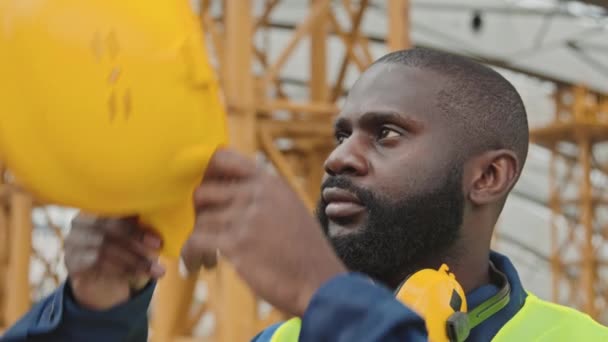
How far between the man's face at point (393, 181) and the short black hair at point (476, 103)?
0.03m

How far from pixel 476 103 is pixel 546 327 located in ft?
1.36

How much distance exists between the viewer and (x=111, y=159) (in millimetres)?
1073

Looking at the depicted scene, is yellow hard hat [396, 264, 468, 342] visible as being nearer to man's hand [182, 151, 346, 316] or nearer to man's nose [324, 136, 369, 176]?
man's nose [324, 136, 369, 176]

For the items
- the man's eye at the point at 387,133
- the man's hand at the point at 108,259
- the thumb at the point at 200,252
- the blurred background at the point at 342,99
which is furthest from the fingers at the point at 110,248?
the blurred background at the point at 342,99

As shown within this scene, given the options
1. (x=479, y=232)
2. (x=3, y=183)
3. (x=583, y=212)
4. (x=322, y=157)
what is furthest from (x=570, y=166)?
(x=479, y=232)

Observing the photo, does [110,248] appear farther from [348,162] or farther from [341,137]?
[341,137]

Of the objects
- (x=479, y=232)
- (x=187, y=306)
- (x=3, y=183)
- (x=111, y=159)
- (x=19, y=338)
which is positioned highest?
(x=111, y=159)

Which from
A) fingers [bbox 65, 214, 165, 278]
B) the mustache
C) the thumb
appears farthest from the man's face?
the thumb

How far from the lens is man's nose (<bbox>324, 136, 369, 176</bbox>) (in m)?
1.72

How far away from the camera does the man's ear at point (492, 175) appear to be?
1.85m

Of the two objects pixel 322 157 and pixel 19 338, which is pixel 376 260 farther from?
pixel 322 157

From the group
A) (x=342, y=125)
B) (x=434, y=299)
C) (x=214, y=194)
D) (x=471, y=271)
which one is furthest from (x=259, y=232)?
(x=471, y=271)

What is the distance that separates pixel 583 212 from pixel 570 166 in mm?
2040

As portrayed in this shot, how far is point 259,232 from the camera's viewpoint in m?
1.10
